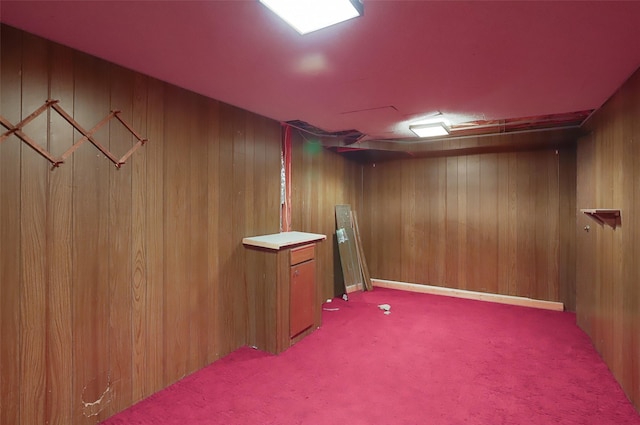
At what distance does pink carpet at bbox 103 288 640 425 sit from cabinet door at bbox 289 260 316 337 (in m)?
0.17

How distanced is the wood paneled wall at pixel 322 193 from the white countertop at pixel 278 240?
504 mm

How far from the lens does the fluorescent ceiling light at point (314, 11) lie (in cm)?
139

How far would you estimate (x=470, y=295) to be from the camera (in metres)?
4.59

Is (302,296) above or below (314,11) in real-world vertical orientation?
below

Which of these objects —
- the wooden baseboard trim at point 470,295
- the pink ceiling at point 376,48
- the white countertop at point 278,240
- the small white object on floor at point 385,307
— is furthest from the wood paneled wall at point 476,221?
the white countertop at point 278,240

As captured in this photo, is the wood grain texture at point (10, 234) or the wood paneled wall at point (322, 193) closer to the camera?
the wood grain texture at point (10, 234)

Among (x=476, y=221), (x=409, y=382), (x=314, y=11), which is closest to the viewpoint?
(x=314, y=11)

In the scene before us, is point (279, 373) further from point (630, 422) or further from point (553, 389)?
point (630, 422)

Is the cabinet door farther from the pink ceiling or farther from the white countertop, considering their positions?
the pink ceiling

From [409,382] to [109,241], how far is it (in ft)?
7.38

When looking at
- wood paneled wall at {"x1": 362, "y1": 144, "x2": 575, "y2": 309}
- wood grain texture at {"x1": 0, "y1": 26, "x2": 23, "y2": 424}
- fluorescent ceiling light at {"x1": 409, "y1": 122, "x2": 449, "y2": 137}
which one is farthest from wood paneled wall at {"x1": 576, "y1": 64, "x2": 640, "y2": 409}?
wood grain texture at {"x1": 0, "y1": 26, "x2": 23, "y2": 424}

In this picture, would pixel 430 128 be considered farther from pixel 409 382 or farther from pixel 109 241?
pixel 109 241

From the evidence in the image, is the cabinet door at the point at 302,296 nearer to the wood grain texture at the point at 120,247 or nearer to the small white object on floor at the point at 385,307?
the small white object on floor at the point at 385,307

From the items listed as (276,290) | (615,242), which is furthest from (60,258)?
(615,242)
